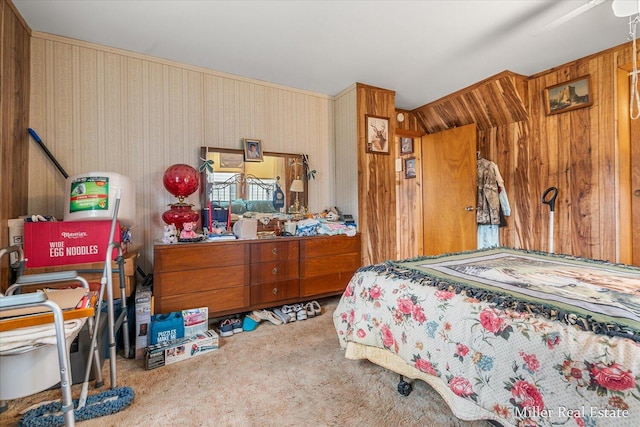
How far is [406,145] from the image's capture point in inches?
182

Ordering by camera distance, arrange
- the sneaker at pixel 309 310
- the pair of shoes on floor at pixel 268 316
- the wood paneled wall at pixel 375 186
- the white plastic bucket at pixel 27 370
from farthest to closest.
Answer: the wood paneled wall at pixel 375 186
the sneaker at pixel 309 310
the pair of shoes on floor at pixel 268 316
the white plastic bucket at pixel 27 370

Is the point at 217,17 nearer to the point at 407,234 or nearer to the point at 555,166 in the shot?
the point at 555,166

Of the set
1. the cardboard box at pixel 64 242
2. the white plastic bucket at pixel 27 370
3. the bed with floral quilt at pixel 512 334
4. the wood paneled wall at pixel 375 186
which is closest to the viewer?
the bed with floral quilt at pixel 512 334

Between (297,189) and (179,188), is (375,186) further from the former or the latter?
(179,188)

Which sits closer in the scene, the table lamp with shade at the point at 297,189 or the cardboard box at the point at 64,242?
the cardboard box at the point at 64,242

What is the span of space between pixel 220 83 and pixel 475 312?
121 inches

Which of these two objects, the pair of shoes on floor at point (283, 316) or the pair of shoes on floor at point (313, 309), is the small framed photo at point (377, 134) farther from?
the pair of shoes on floor at point (283, 316)

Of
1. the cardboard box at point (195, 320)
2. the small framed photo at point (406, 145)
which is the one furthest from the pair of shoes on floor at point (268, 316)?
the small framed photo at point (406, 145)

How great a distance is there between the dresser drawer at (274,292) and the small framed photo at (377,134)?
1752mm

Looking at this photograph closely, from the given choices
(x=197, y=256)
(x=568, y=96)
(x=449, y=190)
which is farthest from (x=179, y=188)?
(x=568, y=96)

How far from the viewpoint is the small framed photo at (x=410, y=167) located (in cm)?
452

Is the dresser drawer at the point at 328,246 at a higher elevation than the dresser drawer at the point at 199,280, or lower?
higher

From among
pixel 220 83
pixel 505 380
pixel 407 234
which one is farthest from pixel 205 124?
pixel 407 234

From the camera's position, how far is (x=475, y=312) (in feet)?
3.38
